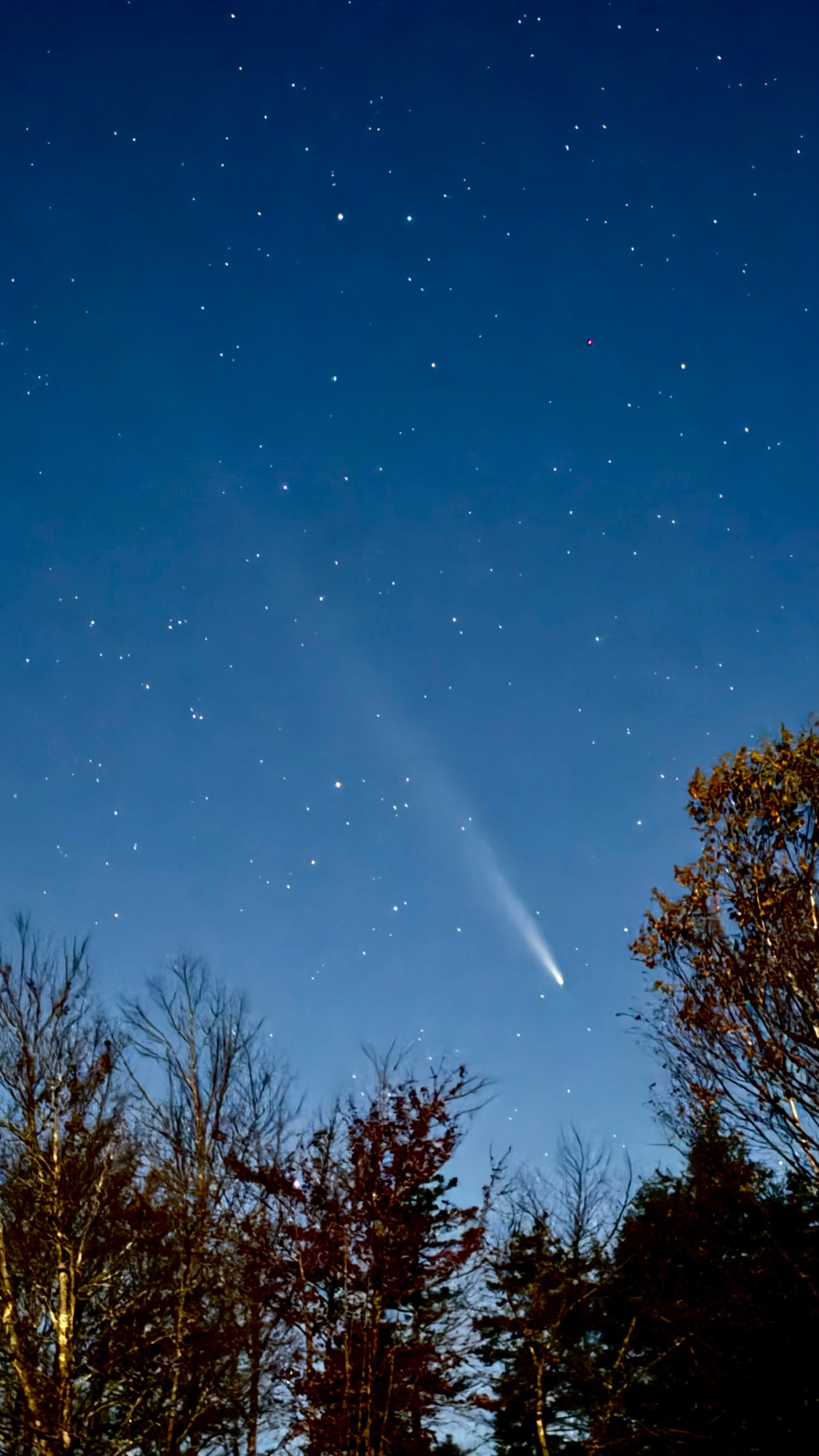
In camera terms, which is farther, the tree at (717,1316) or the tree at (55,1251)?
the tree at (717,1316)

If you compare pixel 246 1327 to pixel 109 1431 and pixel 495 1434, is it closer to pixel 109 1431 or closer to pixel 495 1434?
pixel 109 1431

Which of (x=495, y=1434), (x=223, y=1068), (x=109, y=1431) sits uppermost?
Result: (x=223, y=1068)

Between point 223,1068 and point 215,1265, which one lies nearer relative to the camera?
point 215,1265

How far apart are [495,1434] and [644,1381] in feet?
18.3

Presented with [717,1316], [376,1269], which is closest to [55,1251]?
[376,1269]

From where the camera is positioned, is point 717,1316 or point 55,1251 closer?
point 55,1251

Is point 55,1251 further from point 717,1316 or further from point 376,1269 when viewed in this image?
point 717,1316

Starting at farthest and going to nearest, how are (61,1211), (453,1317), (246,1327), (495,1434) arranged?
(495,1434) < (453,1317) < (246,1327) < (61,1211)

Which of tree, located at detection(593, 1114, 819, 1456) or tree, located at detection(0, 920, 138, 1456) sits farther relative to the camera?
tree, located at detection(593, 1114, 819, 1456)

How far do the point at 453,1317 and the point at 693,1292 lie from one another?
5.90m

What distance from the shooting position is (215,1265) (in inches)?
530

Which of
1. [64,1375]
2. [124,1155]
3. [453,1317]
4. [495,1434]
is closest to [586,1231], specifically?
[453,1317]

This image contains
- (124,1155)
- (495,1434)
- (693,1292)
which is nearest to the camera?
(124,1155)

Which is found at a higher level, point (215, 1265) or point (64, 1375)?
point (215, 1265)
